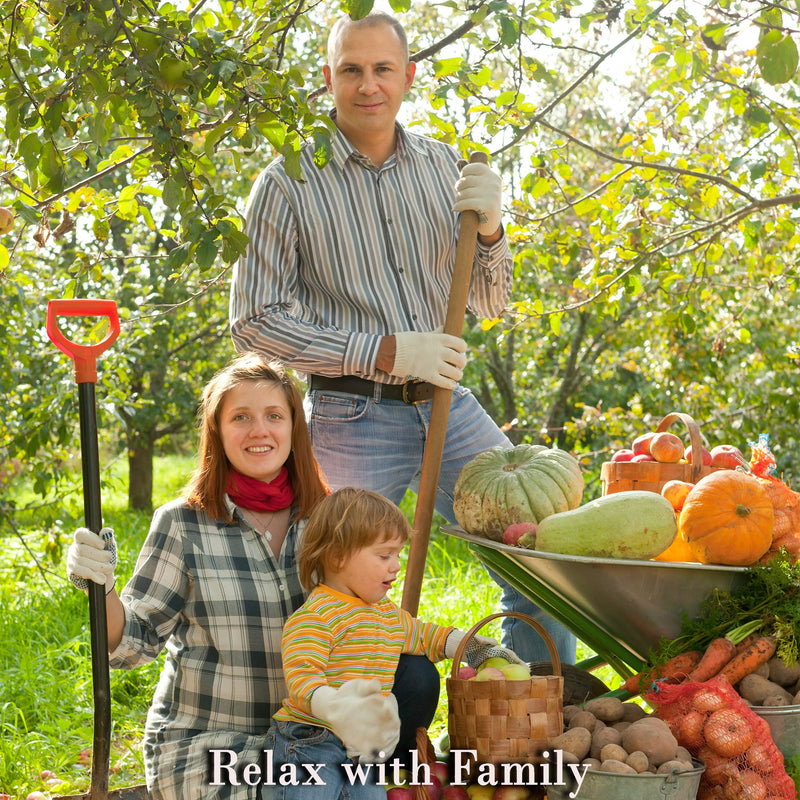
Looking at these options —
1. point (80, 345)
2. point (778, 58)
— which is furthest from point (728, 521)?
point (80, 345)

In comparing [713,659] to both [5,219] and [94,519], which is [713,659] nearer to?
[94,519]

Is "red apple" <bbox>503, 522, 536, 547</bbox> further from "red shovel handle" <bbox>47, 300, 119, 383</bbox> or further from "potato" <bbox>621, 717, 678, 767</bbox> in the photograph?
"red shovel handle" <bbox>47, 300, 119, 383</bbox>

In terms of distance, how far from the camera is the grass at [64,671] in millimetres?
3156

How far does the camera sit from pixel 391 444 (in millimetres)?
2654

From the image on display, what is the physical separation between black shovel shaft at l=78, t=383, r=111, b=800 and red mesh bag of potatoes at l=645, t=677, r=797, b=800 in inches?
47.0

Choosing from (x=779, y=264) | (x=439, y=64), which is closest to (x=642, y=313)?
(x=779, y=264)

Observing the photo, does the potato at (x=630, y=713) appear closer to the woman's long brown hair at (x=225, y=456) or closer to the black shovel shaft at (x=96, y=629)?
the woman's long brown hair at (x=225, y=456)

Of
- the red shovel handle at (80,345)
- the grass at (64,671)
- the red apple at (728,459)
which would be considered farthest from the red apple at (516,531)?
the grass at (64,671)

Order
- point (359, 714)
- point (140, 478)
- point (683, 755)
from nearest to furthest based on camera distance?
1. point (359, 714)
2. point (683, 755)
3. point (140, 478)

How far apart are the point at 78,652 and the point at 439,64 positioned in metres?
2.86

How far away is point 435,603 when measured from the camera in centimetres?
472

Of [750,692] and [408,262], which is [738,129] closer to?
[408,262]

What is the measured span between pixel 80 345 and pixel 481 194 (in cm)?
115

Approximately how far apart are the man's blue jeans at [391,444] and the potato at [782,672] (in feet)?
2.32
